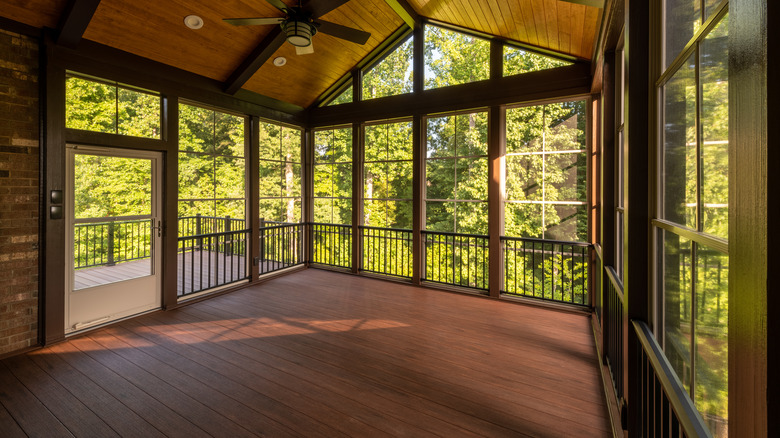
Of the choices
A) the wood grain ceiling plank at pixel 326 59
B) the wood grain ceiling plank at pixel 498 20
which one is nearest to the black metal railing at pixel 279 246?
the wood grain ceiling plank at pixel 326 59

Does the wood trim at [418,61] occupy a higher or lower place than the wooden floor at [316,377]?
higher

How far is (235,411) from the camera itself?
7.43ft

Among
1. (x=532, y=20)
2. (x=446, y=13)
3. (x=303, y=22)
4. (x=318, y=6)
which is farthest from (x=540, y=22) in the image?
(x=303, y=22)

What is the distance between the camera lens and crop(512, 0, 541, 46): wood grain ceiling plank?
3.59 meters

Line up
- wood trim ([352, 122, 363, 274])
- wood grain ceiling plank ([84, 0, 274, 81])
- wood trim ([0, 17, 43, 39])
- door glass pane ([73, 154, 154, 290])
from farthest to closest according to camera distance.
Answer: wood trim ([352, 122, 363, 274]) < door glass pane ([73, 154, 154, 290]) < wood grain ceiling plank ([84, 0, 274, 81]) < wood trim ([0, 17, 43, 39])

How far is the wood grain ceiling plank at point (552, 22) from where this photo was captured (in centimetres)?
337

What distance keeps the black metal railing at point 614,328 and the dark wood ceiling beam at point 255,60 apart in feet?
14.2

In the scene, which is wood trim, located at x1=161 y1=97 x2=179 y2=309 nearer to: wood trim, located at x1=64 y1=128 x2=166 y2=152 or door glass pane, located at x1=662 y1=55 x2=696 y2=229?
wood trim, located at x1=64 y1=128 x2=166 y2=152

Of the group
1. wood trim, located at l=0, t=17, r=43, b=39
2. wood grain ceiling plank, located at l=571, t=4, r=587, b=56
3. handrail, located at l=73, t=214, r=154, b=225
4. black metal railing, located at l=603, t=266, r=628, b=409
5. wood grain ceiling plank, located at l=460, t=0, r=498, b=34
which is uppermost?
wood grain ceiling plank, located at l=460, t=0, r=498, b=34

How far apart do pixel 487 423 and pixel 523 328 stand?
174cm

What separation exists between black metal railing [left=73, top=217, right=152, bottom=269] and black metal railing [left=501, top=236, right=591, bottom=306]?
4599mm

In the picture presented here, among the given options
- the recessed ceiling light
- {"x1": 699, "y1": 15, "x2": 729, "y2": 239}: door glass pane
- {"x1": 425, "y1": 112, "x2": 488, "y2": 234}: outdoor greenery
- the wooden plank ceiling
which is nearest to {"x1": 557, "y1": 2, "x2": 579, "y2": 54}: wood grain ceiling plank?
the wooden plank ceiling

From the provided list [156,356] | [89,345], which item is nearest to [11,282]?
[89,345]

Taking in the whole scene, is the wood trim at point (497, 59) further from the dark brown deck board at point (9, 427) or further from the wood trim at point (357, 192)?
the dark brown deck board at point (9, 427)
